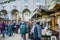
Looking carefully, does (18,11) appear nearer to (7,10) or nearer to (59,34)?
(7,10)

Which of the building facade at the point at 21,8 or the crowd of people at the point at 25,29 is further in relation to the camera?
the building facade at the point at 21,8

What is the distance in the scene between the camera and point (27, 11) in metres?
62.1

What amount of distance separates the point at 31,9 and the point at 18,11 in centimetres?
327

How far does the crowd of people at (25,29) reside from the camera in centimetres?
1369

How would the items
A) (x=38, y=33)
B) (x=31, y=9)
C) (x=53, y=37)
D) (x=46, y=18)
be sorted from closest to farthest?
(x=38, y=33), (x=53, y=37), (x=46, y=18), (x=31, y=9)

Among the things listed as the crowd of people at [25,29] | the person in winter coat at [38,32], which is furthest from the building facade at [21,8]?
the person in winter coat at [38,32]

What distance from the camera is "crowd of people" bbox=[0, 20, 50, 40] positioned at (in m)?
13.7

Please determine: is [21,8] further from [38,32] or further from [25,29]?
[38,32]

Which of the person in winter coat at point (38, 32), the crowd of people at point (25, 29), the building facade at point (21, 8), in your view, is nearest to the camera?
the person in winter coat at point (38, 32)

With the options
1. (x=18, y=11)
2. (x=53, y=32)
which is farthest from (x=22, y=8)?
(x=53, y=32)

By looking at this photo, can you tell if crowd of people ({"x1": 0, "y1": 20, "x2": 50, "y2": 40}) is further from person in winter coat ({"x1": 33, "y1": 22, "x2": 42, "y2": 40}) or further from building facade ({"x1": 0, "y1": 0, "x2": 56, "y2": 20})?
building facade ({"x1": 0, "y1": 0, "x2": 56, "y2": 20})

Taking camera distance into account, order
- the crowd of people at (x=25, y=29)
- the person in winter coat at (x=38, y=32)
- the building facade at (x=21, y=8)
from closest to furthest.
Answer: the person in winter coat at (x=38, y=32) → the crowd of people at (x=25, y=29) → the building facade at (x=21, y=8)

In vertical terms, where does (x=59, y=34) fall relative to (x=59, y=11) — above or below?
below

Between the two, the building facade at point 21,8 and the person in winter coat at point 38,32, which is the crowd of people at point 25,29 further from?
the building facade at point 21,8
